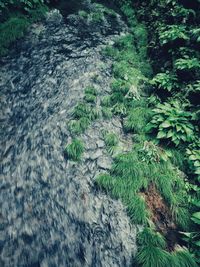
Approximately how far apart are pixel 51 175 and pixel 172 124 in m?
2.89

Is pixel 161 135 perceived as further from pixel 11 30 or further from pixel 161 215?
pixel 11 30

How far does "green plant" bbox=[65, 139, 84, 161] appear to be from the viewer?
18.9 feet

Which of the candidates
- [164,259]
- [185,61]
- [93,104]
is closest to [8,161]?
[93,104]

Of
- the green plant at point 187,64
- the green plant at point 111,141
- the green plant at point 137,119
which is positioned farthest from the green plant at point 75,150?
the green plant at point 187,64

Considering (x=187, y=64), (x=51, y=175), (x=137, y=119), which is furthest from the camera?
(x=187, y=64)

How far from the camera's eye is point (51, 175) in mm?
5520

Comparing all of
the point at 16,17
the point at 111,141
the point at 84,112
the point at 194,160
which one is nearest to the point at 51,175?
the point at 111,141

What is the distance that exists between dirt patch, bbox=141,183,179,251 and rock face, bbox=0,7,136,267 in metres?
0.53

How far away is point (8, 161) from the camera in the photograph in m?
5.88

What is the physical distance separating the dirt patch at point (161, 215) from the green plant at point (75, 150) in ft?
5.29

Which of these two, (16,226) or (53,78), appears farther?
(53,78)

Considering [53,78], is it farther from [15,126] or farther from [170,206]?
[170,206]

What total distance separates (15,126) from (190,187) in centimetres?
430

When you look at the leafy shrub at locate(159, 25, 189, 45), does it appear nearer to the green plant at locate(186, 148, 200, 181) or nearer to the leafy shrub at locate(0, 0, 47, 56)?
the green plant at locate(186, 148, 200, 181)
